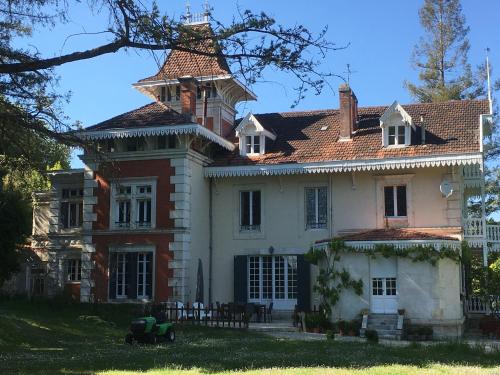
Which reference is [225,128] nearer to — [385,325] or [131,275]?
[131,275]

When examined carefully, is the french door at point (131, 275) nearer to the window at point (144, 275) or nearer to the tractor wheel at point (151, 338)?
the window at point (144, 275)

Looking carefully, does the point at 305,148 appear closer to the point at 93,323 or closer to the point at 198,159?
the point at 198,159

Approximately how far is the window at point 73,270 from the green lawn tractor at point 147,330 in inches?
457

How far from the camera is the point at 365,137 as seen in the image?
86.5ft

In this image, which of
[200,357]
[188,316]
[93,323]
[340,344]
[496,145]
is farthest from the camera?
[496,145]

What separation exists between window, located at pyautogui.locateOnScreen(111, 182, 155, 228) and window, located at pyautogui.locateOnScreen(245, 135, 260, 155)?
15.0ft

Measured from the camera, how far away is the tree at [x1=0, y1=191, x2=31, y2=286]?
25234mm

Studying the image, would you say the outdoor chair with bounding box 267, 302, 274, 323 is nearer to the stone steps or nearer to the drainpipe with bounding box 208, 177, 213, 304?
the drainpipe with bounding box 208, 177, 213, 304

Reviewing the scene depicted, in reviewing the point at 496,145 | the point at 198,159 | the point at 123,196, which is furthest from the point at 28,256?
the point at 496,145

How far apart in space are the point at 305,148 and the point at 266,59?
15554mm

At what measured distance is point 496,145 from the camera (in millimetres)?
38906

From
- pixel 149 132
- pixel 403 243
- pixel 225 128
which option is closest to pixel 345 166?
pixel 403 243

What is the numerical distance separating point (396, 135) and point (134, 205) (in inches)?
420

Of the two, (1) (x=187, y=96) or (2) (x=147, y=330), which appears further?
(1) (x=187, y=96)
